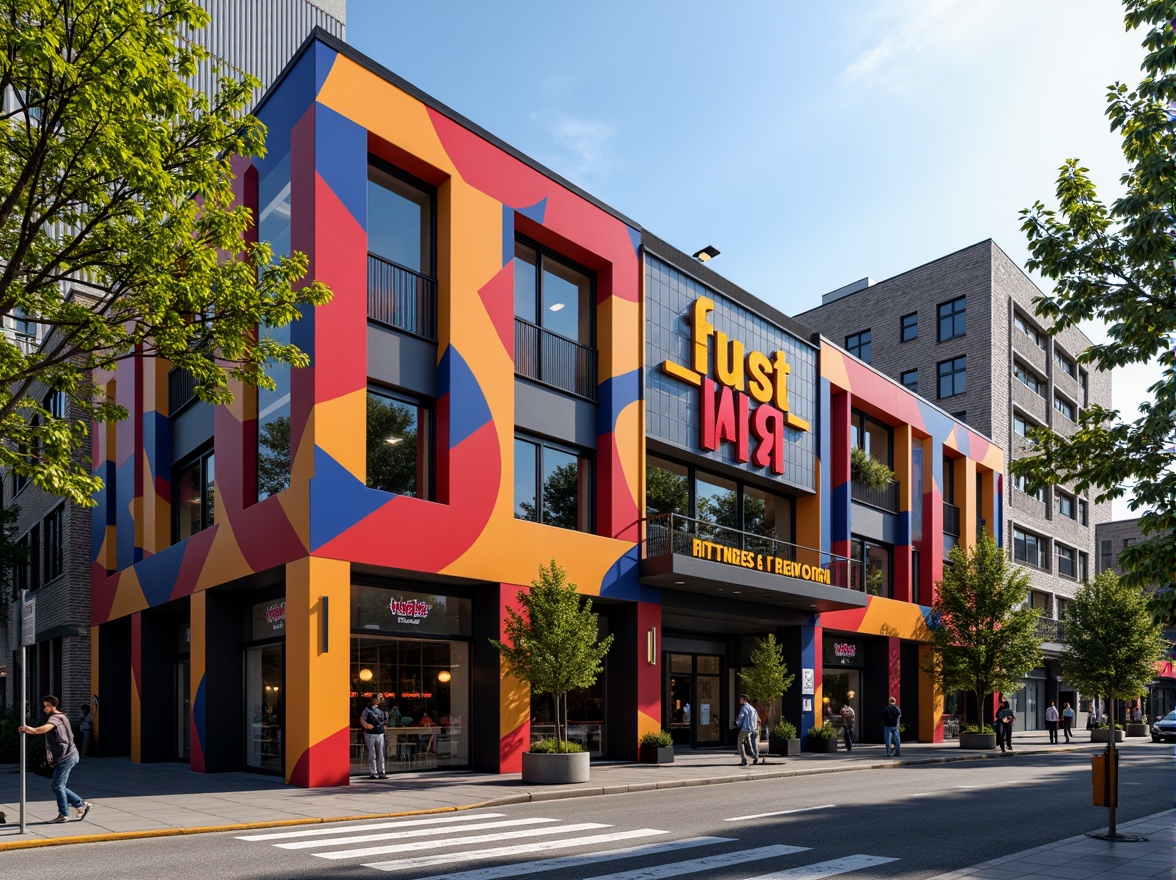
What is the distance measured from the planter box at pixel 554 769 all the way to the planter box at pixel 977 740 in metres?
21.6

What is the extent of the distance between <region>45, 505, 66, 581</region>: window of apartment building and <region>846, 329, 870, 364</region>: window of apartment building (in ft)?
140

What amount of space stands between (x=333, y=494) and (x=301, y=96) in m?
8.13

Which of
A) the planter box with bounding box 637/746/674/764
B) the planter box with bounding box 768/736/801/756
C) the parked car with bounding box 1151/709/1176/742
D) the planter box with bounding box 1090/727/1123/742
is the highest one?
the planter box with bounding box 637/746/674/764

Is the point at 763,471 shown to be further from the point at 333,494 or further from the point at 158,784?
the point at 158,784

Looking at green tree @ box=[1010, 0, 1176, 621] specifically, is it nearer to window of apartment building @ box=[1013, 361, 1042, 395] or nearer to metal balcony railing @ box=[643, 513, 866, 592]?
metal balcony railing @ box=[643, 513, 866, 592]

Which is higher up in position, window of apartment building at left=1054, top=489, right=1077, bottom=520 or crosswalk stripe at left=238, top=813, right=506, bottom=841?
window of apartment building at left=1054, top=489, right=1077, bottom=520

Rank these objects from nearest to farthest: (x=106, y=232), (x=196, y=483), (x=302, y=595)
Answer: (x=106, y=232) → (x=302, y=595) → (x=196, y=483)

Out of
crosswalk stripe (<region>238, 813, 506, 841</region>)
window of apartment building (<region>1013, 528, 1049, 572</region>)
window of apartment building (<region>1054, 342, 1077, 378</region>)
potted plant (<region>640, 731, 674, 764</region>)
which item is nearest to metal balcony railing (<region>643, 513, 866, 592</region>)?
potted plant (<region>640, 731, 674, 764</region>)

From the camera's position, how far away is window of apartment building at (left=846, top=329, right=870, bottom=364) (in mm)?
61562

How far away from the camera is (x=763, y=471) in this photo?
31.4 meters

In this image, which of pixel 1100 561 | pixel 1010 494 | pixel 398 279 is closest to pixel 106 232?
pixel 398 279

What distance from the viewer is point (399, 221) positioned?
22.7 meters

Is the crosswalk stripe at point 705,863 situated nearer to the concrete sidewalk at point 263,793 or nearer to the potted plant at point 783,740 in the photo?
the concrete sidewalk at point 263,793

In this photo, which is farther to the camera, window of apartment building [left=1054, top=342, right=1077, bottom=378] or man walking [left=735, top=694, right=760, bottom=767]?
window of apartment building [left=1054, top=342, right=1077, bottom=378]
